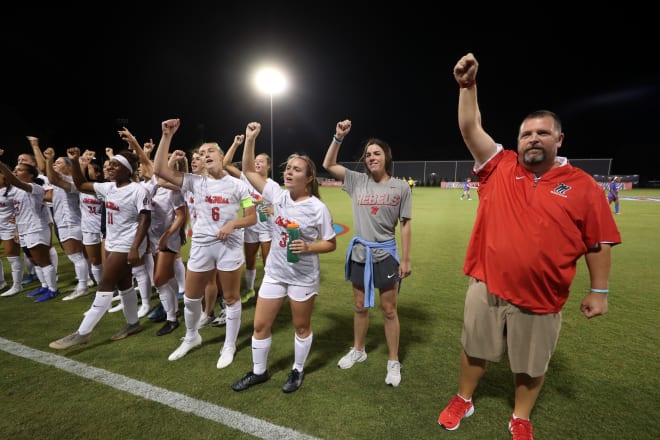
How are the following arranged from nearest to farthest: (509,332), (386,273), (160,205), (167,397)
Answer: (509,332) < (167,397) < (386,273) < (160,205)

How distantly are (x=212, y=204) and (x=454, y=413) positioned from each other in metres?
2.97

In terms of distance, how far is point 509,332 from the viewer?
2.27 meters

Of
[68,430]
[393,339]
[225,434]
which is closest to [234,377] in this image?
[225,434]

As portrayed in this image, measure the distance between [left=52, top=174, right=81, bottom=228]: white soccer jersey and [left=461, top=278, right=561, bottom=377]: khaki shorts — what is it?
6.21m

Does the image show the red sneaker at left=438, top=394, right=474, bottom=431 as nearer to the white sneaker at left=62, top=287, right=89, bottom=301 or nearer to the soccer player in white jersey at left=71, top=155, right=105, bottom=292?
the soccer player in white jersey at left=71, top=155, right=105, bottom=292

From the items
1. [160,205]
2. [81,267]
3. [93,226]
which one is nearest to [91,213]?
[93,226]

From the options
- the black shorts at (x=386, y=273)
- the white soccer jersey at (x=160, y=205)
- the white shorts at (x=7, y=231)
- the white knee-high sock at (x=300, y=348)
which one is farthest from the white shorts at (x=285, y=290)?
the white shorts at (x=7, y=231)

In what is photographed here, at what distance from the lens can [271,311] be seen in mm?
2861

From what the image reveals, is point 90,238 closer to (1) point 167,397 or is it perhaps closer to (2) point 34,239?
(2) point 34,239

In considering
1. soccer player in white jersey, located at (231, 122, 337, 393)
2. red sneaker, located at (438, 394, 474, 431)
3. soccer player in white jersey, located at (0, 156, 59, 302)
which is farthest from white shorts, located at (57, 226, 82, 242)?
red sneaker, located at (438, 394, 474, 431)

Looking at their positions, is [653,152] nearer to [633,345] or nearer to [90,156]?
[633,345]

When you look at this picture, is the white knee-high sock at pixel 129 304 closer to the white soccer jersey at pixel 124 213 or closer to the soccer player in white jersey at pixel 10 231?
the white soccer jersey at pixel 124 213

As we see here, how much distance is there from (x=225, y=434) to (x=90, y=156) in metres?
5.20

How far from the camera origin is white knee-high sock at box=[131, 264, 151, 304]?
4574mm
